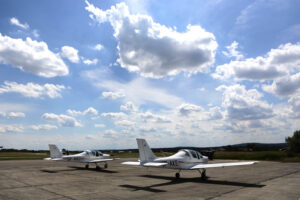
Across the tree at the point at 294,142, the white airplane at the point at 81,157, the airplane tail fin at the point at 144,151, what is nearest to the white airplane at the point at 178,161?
the airplane tail fin at the point at 144,151

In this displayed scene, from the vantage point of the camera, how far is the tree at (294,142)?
6153cm

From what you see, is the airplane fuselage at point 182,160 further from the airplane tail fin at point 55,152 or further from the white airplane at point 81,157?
the airplane tail fin at point 55,152

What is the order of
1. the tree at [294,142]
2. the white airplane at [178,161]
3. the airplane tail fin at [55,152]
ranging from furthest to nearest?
the tree at [294,142] → the airplane tail fin at [55,152] → the white airplane at [178,161]

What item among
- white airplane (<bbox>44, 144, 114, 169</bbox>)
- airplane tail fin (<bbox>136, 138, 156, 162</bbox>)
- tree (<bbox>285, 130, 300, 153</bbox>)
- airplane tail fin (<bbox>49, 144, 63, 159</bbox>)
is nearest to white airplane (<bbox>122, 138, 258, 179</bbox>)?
airplane tail fin (<bbox>136, 138, 156, 162</bbox>)

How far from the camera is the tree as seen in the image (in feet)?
202

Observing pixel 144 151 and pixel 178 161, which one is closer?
pixel 178 161

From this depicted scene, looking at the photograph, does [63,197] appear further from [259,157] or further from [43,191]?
[259,157]

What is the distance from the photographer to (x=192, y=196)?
10164 mm

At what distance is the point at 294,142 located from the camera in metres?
62.7

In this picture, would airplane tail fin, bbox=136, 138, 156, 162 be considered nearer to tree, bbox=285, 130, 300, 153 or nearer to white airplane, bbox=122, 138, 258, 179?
white airplane, bbox=122, 138, 258, 179

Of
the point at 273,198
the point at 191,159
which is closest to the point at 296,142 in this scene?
the point at 191,159

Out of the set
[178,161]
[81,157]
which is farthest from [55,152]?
[178,161]

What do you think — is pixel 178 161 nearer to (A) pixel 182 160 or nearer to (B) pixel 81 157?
(A) pixel 182 160

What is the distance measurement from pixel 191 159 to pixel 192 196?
21.0ft
